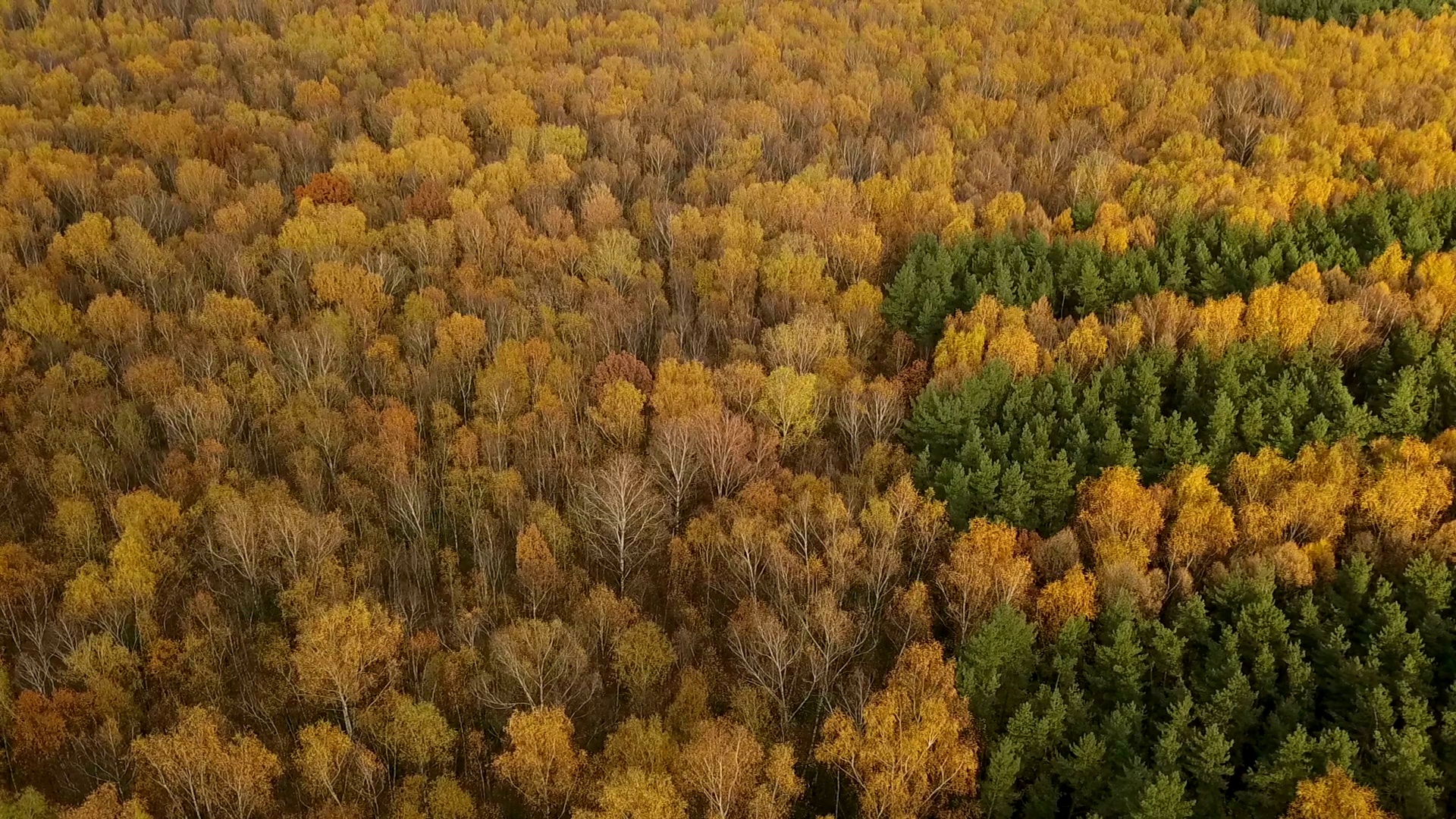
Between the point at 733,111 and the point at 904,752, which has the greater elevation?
the point at 733,111

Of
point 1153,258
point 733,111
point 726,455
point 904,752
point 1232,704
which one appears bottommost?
point 904,752

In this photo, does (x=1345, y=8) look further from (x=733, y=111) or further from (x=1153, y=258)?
(x=733, y=111)

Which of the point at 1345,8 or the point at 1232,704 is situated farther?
the point at 1345,8

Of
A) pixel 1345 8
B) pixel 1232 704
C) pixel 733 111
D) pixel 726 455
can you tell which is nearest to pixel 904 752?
pixel 1232 704

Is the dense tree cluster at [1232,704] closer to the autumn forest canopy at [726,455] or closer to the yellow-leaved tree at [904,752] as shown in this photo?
the autumn forest canopy at [726,455]

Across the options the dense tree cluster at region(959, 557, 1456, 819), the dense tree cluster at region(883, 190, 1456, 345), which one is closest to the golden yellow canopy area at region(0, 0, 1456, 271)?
the dense tree cluster at region(883, 190, 1456, 345)

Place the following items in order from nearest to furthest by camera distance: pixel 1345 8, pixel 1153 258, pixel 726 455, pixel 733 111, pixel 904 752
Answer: pixel 904 752 → pixel 726 455 → pixel 1153 258 → pixel 733 111 → pixel 1345 8

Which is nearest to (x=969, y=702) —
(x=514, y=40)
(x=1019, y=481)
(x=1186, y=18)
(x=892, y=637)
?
(x=892, y=637)

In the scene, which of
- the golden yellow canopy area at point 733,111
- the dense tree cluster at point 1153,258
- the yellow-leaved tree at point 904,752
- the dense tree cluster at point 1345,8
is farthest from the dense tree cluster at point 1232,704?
the dense tree cluster at point 1345,8

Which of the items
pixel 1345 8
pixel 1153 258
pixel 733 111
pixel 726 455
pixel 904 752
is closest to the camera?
pixel 904 752
